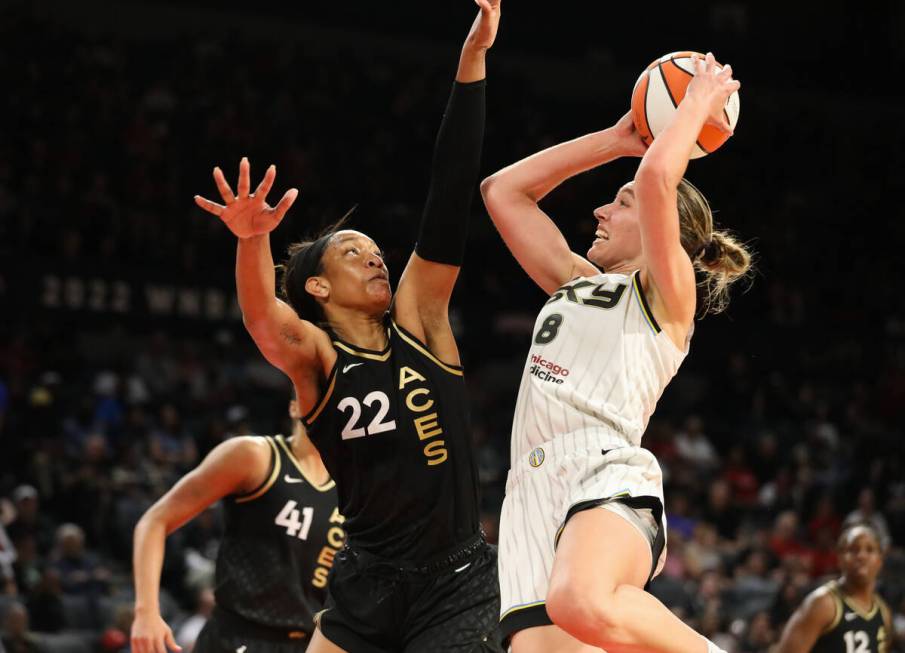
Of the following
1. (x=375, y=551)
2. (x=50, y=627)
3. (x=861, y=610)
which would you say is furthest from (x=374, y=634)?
(x=50, y=627)

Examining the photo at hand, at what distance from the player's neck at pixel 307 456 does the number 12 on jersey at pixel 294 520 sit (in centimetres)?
16

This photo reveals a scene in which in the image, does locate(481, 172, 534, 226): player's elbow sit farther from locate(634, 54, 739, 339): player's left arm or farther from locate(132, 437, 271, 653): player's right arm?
locate(132, 437, 271, 653): player's right arm

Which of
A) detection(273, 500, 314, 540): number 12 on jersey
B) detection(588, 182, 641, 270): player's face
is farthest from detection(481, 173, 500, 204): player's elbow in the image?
detection(273, 500, 314, 540): number 12 on jersey

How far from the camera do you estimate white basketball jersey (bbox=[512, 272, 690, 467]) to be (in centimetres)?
374

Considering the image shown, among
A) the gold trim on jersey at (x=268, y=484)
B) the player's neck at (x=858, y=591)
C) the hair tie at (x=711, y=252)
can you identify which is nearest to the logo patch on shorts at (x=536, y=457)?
the hair tie at (x=711, y=252)

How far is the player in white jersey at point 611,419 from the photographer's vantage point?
3398mm

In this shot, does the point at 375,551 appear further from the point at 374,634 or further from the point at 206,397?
the point at 206,397

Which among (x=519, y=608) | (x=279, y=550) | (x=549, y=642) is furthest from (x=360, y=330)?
(x=279, y=550)

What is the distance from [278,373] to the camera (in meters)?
15.4

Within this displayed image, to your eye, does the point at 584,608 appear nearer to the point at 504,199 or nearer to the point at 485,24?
the point at 504,199

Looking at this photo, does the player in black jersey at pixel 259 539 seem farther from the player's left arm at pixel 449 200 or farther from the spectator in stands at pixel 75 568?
the spectator in stands at pixel 75 568

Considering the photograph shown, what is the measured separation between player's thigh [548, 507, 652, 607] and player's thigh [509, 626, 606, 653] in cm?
23

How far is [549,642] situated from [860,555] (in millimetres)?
3454

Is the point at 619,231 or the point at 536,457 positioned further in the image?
the point at 619,231
